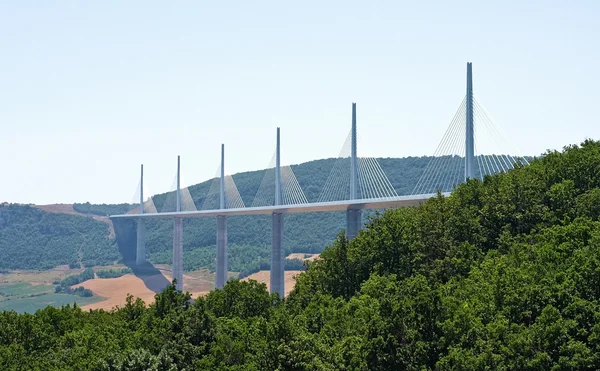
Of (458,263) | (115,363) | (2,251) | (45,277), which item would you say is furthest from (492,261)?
(2,251)

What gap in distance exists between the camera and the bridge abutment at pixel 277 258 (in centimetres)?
8894

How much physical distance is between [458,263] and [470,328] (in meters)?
10.9

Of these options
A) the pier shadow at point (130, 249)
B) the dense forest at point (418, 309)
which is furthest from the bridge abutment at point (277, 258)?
the pier shadow at point (130, 249)

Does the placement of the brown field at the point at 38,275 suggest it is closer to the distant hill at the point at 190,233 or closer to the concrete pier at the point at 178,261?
the distant hill at the point at 190,233

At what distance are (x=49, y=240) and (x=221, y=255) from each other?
7585cm

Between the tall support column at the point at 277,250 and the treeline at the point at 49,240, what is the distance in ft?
249

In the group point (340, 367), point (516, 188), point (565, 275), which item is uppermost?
point (516, 188)

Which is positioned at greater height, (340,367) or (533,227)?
(533,227)

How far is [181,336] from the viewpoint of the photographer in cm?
3250

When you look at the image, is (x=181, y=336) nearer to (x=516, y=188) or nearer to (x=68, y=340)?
(x=68, y=340)

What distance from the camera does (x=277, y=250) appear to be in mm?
90375

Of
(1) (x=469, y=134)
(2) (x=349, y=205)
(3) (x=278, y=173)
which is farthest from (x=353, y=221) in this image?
(1) (x=469, y=134)

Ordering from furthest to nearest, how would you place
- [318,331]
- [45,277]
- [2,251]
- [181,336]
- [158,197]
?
[158,197] → [2,251] → [45,277] → [318,331] → [181,336]

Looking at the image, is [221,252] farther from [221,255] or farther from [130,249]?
[130,249]
